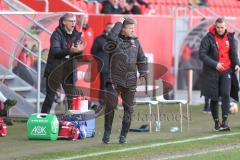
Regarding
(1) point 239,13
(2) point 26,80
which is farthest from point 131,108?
(1) point 239,13

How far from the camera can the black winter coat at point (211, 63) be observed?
17.0 meters

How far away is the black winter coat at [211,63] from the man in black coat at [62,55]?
2.27 meters

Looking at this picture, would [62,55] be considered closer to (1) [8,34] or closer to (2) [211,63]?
(2) [211,63]

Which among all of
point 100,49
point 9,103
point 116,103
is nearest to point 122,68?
point 116,103

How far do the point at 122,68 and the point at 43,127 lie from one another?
5.83ft

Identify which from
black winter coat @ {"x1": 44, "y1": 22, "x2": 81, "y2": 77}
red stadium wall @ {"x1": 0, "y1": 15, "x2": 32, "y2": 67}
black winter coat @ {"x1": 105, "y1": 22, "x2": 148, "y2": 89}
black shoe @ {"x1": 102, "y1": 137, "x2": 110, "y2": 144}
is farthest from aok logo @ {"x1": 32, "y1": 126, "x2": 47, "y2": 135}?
red stadium wall @ {"x1": 0, "y1": 15, "x2": 32, "y2": 67}

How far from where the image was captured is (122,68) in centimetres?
1479

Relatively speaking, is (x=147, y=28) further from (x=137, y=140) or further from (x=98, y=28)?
(x=137, y=140)

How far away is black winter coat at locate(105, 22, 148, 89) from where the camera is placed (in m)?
14.7

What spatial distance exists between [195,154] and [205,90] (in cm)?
378

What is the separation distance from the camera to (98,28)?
77.0 feet

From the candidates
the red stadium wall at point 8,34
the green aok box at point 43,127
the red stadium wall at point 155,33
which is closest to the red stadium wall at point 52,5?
the red stadium wall at point 8,34

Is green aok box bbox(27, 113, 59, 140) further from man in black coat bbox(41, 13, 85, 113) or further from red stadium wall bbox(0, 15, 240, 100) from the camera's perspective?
red stadium wall bbox(0, 15, 240, 100)

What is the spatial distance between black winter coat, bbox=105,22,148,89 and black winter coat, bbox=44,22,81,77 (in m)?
2.27
